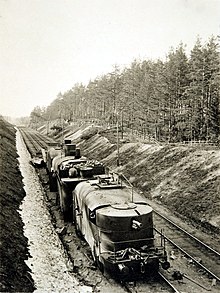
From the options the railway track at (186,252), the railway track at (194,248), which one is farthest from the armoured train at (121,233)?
the railway track at (194,248)

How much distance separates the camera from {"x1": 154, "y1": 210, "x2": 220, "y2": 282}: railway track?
1468 centimetres

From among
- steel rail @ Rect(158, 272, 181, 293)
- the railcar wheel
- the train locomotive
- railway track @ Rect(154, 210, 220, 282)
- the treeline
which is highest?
the treeline

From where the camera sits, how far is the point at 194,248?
16781 millimetres

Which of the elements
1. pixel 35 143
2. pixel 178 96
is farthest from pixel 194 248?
pixel 35 143

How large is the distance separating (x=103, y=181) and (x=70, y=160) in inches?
296

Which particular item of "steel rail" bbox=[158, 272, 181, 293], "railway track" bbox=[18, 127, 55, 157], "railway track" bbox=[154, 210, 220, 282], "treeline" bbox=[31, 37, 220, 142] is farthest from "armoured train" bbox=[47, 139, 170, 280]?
"railway track" bbox=[18, 127, 55, 157]

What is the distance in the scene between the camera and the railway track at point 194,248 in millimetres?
14680

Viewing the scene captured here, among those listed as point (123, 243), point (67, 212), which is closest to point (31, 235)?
point (67, 212)

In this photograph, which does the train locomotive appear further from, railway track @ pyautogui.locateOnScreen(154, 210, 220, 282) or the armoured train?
railway track @ pyautogui.locateOnScreen(154, 210, 220, 282)

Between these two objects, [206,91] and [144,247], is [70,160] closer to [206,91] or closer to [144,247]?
[144,247]

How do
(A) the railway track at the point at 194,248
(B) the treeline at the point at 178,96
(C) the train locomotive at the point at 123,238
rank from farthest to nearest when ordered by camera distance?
(B) the treeline at the point at 178,96 < (A) the railway track at the point at 194,248 < (C) the train locomotive at the point at 123,238

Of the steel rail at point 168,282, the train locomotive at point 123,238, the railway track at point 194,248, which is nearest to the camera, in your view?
the steel rail at point 168,282

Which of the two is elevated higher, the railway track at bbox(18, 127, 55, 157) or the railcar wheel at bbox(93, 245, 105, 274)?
the railway track at bbox(18, 127, 55, 157)

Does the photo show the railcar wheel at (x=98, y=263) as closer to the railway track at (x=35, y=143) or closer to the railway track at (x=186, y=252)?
the railway track at (x=186, y=252)
